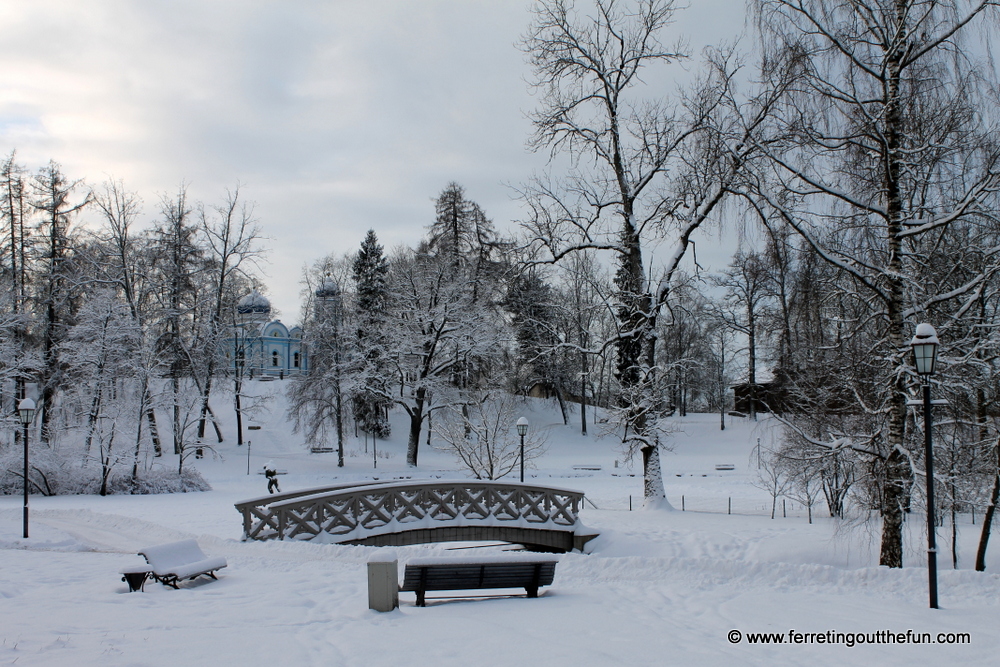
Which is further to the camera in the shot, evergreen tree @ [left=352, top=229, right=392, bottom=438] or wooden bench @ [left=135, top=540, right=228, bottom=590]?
evergreen tree @ [left=352, top=229, right=392, bottom=438]

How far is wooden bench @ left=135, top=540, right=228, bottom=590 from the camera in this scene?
10.3 metres

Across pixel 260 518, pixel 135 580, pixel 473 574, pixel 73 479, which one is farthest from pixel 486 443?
pixel 473 574

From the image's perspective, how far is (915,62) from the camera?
11602mm

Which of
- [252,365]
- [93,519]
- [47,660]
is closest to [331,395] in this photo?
[252,365]

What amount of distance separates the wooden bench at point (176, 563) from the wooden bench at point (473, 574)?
3457 millimetres

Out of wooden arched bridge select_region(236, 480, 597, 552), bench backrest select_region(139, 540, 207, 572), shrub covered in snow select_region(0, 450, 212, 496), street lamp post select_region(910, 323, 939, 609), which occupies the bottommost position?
shrub covered in snow select_region(0, 450, 212, 496)

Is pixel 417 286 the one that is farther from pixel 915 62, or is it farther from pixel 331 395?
pixel 915 62

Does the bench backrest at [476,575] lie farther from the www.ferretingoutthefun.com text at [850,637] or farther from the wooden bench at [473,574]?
the www.ferretingoutthefun.com text at [850,637]

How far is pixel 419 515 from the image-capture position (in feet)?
54.5

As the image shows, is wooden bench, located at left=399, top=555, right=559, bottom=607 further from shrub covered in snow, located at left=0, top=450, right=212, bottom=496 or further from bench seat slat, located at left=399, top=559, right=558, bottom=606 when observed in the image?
shrub covered in snow, located at left=0, top=450, right=212, bottom=496

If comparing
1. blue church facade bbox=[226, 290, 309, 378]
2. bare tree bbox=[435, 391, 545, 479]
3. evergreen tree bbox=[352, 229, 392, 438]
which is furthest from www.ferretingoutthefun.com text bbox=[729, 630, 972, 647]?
blue church facade bbox=[226, 290, 309, 378]

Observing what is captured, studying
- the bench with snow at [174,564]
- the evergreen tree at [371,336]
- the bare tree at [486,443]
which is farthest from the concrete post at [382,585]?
the evergreen tree at [371,336]

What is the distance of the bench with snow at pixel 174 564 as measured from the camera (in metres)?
10.2

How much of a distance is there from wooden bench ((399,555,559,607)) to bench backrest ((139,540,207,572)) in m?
3.87
